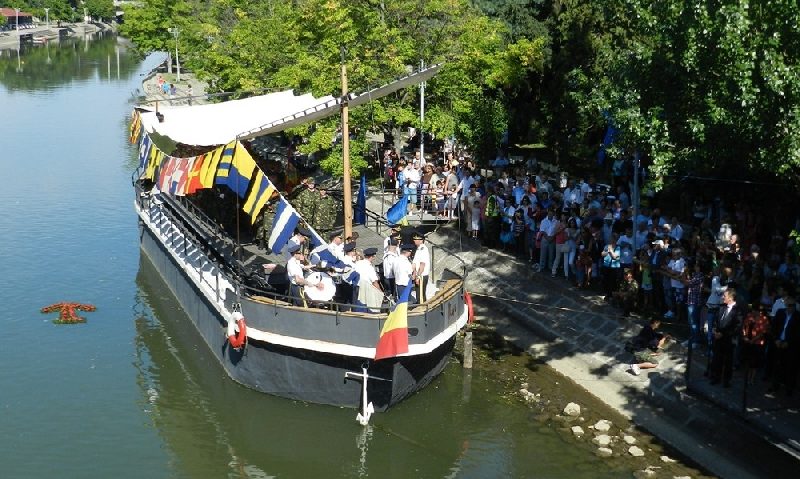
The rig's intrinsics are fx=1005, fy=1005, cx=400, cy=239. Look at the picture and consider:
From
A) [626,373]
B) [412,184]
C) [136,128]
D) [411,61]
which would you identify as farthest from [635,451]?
[411,61]

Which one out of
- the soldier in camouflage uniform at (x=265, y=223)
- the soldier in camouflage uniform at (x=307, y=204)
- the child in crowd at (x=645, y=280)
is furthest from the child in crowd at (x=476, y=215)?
the child in crowd at (x=645, y=280)

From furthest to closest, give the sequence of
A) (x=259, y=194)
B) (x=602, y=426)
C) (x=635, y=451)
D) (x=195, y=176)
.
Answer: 1. (x=195, y=176)
2. (x=259, y=194)
3. (x=602, y=426)
4. (x=635, y=451)

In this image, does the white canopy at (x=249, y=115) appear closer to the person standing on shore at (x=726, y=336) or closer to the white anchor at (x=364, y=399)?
the white anchor at (x=364, y=399)

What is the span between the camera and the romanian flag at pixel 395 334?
1585cm

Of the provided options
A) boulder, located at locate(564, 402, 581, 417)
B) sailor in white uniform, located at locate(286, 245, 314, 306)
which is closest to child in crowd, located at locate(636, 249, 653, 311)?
boulder, located at locate(564, 402, 581, 417)

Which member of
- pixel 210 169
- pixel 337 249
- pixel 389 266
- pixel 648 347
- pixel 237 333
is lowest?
pixel 648 347

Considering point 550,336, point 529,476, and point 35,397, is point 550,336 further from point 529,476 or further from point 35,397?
point 35,397

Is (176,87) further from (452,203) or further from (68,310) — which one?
(68,310)

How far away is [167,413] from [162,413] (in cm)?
9

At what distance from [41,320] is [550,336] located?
37.6 ft

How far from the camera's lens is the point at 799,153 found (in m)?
14.2

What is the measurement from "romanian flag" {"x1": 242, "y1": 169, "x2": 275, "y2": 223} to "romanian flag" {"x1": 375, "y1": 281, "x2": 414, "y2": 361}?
3.44 meters

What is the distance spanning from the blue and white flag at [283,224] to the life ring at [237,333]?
1329 millimetres

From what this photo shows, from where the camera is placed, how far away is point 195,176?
19.9 m
